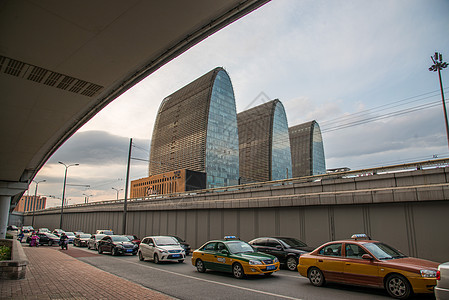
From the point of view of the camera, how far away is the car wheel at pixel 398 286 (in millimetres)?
8227

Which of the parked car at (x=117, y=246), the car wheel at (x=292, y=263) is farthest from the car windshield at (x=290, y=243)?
the parked car at (x=117, y=246)

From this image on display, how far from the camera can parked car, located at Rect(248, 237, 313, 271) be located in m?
14.7

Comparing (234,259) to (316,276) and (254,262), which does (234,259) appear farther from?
(316,276)

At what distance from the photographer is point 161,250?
1708 centimetres

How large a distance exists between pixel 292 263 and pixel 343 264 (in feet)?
17.2

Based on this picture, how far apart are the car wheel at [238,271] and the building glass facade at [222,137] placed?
85.3 meters

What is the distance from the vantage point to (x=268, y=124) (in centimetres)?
12519

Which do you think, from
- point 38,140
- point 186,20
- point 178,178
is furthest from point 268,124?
point 186,20

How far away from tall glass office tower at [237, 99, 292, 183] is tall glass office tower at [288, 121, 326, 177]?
20811mm

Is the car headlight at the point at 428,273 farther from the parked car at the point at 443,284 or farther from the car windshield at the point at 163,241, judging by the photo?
the car windshield at the point at 163,241

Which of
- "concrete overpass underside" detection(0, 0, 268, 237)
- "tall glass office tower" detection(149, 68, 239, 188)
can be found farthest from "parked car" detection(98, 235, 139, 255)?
"tall glass office tower" detection(149, 68, 239, 188)

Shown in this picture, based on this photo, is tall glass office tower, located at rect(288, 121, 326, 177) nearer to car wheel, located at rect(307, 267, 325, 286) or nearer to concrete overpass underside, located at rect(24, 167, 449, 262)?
concrete overpass underside, located at rect(24, 167, 449, 262)

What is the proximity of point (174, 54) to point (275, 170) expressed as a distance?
11588 centimetres

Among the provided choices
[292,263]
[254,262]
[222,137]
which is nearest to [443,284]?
[254,262]
